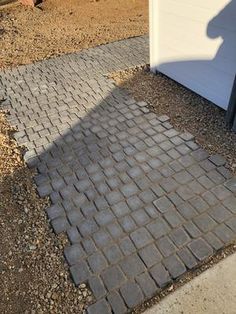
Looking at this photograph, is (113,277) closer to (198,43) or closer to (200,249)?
(200,249)

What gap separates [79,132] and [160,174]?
5.08 ft

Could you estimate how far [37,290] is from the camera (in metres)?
2.91

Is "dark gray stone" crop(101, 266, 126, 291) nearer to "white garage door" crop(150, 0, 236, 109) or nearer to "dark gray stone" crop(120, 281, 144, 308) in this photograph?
"dark gray stone" crop(120, 281, 144, 308)

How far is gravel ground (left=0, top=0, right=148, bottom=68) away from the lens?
762 cm

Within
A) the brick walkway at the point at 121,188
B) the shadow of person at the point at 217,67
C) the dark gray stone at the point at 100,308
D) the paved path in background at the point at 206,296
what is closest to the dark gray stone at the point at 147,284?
the brick walkway at the point at 121,188

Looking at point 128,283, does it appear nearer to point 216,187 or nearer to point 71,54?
point 216,187

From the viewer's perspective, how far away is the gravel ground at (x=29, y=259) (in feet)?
9.23

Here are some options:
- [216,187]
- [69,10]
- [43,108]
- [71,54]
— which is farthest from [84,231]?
[69,10]

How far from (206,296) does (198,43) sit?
3.58m

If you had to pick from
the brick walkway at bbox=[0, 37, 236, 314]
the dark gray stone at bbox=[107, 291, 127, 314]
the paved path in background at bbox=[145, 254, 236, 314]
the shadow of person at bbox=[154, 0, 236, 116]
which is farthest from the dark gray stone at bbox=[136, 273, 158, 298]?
the shadow of person at bbox=[154, 0, 236, 116]

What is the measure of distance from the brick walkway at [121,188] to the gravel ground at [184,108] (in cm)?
17

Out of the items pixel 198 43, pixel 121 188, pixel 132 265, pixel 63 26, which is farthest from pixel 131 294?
pixel 63 26

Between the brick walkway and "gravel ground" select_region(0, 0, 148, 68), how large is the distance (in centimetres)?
222

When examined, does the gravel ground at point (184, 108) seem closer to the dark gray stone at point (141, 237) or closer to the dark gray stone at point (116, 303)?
the dark gray stone at point (141, 237)
